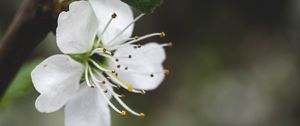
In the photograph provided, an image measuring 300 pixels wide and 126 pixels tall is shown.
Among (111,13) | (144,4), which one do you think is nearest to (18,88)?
(111,13)

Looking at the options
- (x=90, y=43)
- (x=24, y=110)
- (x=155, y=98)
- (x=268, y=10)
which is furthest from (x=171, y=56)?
(x=90, y=43)

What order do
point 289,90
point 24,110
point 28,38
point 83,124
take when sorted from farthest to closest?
1. point 289,90
2. point 24,110
3. point 83,124
4. point 28,38

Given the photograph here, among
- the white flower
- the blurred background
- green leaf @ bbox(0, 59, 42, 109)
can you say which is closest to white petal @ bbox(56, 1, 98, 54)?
the white flower

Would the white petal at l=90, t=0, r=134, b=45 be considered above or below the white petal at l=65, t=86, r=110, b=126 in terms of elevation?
above

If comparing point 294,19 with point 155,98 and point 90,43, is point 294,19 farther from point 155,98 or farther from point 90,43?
point 90,43

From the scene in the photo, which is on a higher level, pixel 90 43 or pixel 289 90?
pixel 289 90

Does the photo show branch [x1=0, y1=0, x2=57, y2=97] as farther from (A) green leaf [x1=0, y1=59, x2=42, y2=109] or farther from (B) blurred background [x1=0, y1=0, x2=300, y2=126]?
(B) blurred background [x1=0, y1=0, x2=300, y2=126]

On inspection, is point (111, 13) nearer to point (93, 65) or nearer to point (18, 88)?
point (93, 65)
